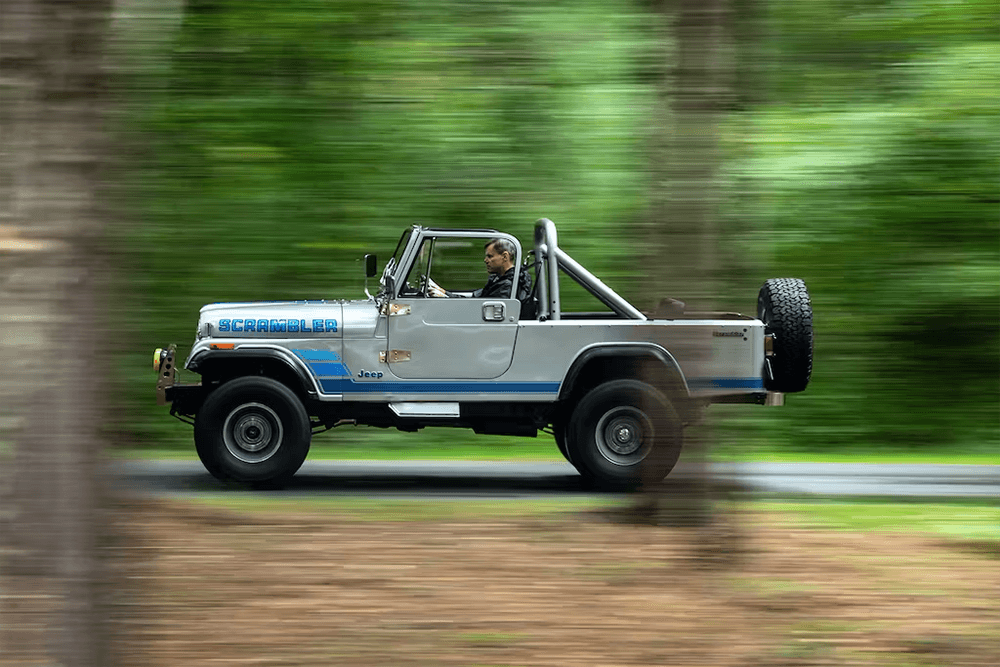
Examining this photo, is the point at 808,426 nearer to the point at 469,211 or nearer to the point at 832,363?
the point at 832,363

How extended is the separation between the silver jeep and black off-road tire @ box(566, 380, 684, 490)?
0.04ft

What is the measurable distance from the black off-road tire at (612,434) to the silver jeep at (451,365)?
1cm

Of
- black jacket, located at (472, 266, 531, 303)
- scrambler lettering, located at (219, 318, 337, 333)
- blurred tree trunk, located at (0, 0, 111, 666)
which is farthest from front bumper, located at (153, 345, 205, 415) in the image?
blurred tree trunk, located at (0, 0, 111, 666)

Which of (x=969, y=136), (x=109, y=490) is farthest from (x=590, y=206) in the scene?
(x=109, y=490)

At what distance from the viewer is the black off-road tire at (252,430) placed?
9461 mm

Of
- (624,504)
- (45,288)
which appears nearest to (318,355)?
(624,504)

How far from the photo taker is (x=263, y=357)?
31.4 ft

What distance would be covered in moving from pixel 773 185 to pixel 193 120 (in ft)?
24.0

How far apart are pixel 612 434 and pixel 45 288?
257 inches

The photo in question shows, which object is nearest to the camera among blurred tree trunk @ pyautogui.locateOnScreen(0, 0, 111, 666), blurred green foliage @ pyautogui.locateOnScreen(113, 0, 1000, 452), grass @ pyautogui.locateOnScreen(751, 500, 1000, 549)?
blurred tree trunk @ pyautogui.locateOnScreen(0, 0, 111, 666)

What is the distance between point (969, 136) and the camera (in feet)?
50.2

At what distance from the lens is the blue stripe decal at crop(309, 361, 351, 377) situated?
9.62m

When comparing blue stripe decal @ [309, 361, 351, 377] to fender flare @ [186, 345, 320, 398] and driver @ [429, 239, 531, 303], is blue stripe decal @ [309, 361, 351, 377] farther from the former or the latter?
driver @ [429, 239, 531, 303]

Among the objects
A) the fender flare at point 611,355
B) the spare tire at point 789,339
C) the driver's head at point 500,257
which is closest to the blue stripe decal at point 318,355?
the driver's head at point 500,257
